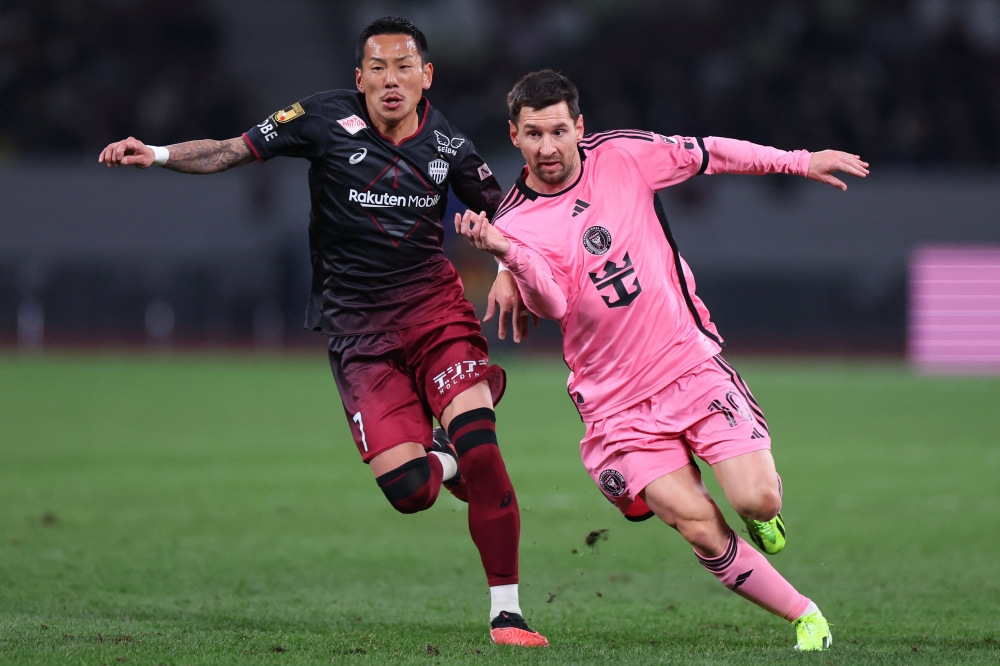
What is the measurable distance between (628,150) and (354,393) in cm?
161

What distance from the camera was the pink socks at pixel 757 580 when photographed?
15.5ft

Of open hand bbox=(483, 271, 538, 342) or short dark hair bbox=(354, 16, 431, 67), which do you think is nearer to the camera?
open hand bbox=(483, 271, 538, 342)

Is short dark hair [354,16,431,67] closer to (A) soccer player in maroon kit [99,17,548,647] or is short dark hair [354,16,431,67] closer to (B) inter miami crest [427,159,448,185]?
(A) soccer player in maroon kit [99,17,548,647]

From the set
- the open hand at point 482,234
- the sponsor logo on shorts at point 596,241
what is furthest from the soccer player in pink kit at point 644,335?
the open hand at point 482,234

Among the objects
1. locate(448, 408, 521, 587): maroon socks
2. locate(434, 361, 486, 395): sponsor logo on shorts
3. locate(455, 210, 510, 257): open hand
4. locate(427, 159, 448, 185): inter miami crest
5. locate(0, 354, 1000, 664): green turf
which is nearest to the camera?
locate(455, 210, 510, 257): open hand

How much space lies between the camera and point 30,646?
14.5ft

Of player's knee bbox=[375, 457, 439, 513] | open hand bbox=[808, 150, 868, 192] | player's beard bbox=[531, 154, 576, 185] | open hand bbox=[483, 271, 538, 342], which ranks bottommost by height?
player's knee bbox=[375, 457, 439, 513]

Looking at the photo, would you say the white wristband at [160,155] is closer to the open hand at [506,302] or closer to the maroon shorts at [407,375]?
the maroon shorts at [407,375]

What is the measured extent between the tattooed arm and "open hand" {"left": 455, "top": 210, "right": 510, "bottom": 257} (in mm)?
1018

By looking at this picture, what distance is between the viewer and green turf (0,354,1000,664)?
188 inches

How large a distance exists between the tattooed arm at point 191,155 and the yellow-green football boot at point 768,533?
8.18ft

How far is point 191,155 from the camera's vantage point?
5.00 meters

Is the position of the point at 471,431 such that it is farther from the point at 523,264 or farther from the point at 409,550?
the point at 409,550

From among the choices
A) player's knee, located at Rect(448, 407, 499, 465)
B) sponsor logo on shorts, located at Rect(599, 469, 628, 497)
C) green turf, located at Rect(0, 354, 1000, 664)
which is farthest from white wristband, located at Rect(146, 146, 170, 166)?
sponsor logo on shorts, located at Rect(599, 469, 628, 497)
